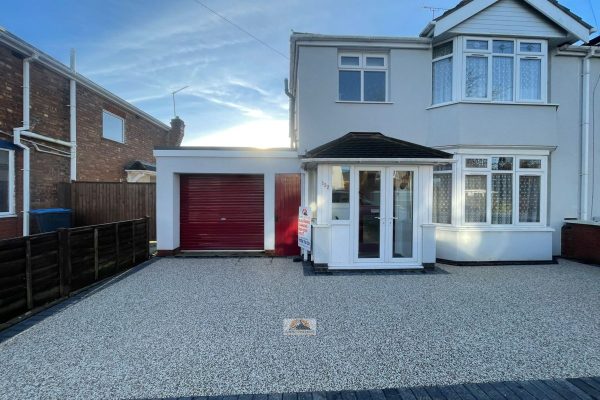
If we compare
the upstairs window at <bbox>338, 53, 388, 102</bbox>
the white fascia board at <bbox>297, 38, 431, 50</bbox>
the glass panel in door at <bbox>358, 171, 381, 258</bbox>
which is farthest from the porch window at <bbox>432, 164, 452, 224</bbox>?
the white fascia board at <bbox>297, 38, 431, 50</bbox>

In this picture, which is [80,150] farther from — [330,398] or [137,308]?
[330,398]

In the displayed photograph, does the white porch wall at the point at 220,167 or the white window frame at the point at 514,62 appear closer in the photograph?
the white window frame at the point at 514,62

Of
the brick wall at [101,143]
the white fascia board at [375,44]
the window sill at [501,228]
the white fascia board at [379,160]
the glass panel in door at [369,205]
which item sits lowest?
the window sill at [501,228]

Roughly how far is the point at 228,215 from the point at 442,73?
725 cm

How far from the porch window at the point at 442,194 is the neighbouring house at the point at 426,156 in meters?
0.03

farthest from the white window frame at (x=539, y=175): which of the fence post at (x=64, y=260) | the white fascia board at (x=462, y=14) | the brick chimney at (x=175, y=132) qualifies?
the brick chimney at (x=175, y=132)

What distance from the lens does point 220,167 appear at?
344 inches

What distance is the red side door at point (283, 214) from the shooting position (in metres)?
8.69

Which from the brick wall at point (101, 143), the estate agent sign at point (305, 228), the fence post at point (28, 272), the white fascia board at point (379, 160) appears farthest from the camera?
the brick wall at point (101, 143)

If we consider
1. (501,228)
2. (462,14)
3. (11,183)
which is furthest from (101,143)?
(501,228)

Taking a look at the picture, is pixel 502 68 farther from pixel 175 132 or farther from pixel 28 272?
pixel 175 132

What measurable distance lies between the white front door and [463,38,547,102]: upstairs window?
3.15 meters

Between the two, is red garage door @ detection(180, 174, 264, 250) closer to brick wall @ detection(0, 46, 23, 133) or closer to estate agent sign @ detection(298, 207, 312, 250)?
estate agent sign @ detection(298, 207, 312, 250)

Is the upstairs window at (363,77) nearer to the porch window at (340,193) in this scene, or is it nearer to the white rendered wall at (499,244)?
the porch window at (340,193)
